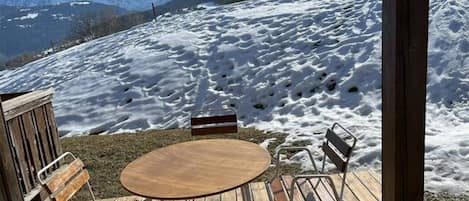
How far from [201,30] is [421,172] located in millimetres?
9080

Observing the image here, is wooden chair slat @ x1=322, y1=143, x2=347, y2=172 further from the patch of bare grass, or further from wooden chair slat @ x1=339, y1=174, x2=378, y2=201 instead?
the patch of bare grass

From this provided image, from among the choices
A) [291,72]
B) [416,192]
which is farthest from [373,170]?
[291,72]

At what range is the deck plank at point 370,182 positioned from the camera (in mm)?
3267

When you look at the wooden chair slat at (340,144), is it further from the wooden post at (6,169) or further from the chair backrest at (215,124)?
the wooden post at (6,169)

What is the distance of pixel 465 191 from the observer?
337 centimetres

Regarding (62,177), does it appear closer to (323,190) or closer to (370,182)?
(323,190)

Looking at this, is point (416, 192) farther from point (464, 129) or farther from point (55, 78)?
point (55, 78)

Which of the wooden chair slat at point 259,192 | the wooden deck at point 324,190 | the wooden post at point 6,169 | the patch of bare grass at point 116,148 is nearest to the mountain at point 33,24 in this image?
the patch of bare grass at point 116,148

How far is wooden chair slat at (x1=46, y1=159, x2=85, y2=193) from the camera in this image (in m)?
2.33

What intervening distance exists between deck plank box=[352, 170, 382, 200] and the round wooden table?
1192 mm

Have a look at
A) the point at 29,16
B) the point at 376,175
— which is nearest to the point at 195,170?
the point at 376,175

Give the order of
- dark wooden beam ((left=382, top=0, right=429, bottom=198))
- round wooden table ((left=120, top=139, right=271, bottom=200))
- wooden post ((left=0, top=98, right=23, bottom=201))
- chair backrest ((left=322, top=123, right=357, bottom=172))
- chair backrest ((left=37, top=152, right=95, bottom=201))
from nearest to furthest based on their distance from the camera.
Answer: dark wooden beam ((left=382, top=0, right=429, bottom=198)) → wooden post ((left=0, top=98, right=23, bottom=201)) → round wooden table ((left=120, top=139, right=271, bottom=200)) → chair backrest ((left=37, top=152, right=95, bottom=201)) → chair backrest ((left=322, top=123, right=357, bottom=172))

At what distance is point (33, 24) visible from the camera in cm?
3291

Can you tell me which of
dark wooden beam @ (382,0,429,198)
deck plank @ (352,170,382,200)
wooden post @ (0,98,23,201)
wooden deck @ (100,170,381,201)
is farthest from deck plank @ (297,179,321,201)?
wooden post @ (0,98,23,201)
